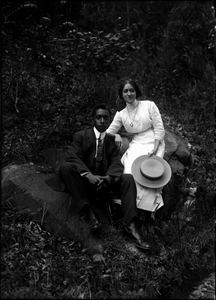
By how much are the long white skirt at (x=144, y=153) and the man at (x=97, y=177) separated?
0.77 ft

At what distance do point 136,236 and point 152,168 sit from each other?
38.6 inches

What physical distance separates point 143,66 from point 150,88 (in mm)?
789

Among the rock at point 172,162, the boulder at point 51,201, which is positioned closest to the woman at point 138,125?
the rock at point 172,162

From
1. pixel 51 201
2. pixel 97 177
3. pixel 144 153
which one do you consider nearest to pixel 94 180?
pixel 97 177

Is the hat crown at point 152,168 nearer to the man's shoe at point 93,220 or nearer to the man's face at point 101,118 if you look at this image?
the man's face at point 101,118

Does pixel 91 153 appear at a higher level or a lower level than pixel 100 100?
lower

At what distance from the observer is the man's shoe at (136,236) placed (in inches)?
158

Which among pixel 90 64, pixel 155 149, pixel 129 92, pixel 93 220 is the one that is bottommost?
pixel 93 220

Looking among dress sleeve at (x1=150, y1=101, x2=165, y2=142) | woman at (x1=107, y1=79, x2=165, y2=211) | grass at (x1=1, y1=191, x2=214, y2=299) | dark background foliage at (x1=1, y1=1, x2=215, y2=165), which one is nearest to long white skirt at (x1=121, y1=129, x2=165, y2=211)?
woman at (x1=107, y1=79, x2=165, y2=211)

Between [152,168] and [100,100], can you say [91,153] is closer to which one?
[152,168]

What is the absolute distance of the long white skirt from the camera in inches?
170

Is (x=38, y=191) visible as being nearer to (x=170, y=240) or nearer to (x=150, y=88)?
(x=170, y=240)

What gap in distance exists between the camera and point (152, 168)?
4.40 metres

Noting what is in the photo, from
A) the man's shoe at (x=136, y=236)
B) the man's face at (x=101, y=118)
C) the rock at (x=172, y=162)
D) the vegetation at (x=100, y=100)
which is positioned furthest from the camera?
the rock at (x=172, y=162)
